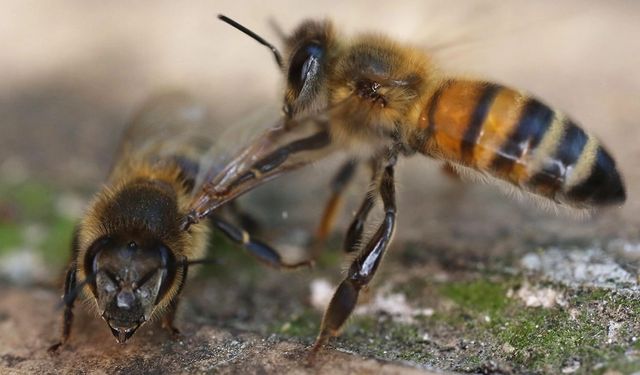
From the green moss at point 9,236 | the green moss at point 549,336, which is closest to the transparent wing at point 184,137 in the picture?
the green moss at point 9,236

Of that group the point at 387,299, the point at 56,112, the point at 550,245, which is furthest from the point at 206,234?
the point at 56,112

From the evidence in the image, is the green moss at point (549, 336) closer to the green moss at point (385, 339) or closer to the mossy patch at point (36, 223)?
the green moss at point (385, 339)

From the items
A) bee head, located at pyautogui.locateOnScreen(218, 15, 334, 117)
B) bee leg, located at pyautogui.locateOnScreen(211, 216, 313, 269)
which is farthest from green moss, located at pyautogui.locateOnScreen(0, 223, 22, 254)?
bee head, located at pyautogui.locateOnScreen(218, 15, 334, 117)

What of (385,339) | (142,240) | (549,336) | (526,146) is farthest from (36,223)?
(549,336)

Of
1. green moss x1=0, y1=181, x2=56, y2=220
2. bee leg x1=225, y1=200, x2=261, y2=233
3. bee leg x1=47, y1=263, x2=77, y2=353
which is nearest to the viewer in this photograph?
bee leg x1=47, y1=263, x2=77, y2=353

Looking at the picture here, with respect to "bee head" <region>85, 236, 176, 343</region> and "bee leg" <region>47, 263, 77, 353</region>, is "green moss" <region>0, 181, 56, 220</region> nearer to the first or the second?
"bee leg" <region>47, 263, 77, 353</region>

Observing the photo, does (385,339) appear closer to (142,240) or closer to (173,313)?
(173,313)

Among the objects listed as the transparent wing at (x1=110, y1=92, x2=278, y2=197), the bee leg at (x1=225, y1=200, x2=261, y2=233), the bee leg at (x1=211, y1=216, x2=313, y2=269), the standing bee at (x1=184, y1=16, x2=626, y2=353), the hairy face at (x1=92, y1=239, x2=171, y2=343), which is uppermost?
the standing bee at (x1=184, y1=16, x2=626, y2=353)
